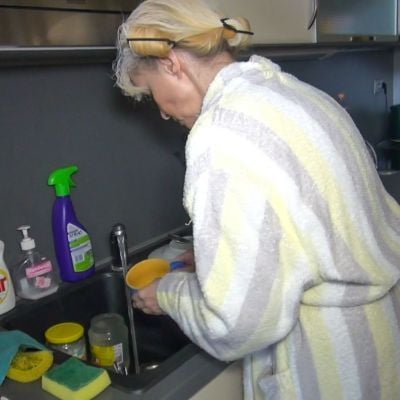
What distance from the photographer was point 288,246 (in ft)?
2.44

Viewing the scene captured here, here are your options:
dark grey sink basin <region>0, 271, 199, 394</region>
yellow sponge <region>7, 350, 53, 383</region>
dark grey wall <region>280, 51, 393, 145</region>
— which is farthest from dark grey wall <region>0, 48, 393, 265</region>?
dark grey wall <region>280, 51, 393, 145</region>

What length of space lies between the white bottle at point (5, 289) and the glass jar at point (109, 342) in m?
0.19

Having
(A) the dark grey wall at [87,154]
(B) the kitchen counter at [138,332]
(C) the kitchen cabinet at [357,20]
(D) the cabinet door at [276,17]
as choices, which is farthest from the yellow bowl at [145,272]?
(C) the kitchen cabinet at [357,20]

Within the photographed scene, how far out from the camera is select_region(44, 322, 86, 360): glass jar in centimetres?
104

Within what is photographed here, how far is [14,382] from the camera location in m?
0.89

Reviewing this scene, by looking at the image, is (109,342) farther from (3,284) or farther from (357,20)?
(357,20)

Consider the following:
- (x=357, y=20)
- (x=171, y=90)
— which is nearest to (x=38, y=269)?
(x=171, y=90)

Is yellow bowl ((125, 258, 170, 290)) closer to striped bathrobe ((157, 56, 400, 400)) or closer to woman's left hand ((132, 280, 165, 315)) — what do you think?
woman's left hand ((132, 280, 165, 315))

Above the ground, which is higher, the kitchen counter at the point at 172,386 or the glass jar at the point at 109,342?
the kitchen counter at the point at 172,386

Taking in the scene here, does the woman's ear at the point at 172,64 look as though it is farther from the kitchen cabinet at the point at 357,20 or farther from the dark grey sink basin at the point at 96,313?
the kitchen cabinet at the point at 357,20

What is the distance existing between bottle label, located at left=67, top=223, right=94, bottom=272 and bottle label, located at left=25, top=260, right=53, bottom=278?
0.07 m

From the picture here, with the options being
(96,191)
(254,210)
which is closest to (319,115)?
(254,210)

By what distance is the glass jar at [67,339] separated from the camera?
3.40ft

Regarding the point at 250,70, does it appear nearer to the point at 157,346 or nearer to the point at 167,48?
the point at 167,48
